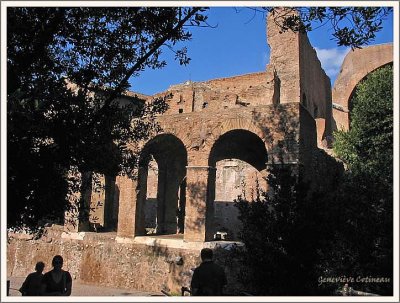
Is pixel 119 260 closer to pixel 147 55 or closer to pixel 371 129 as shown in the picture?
pixel 147 55

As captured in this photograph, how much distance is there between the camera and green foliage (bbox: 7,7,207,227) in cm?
Answer: 486

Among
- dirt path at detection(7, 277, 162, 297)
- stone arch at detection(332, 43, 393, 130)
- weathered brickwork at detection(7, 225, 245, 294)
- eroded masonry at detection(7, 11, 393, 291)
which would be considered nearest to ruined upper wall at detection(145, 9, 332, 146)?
stone arch at detection(332, 43, 393, 130)

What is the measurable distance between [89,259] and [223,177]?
10.7 meters

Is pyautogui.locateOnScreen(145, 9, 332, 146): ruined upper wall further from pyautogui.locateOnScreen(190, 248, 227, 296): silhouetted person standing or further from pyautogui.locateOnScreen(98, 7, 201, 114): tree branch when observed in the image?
pyautogui.locateOnScreen(190, 248, 227, 296): silhouetted person standing

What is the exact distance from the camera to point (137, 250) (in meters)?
12.5

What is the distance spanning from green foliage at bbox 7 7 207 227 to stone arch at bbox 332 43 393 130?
22.1m

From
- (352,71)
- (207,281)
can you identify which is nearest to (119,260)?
(207,281)

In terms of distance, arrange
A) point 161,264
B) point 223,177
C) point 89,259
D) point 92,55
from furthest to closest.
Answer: point 223,177, point 89,259, point 161,264, point 92,55

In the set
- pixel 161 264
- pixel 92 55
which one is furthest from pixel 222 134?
pixel 92 55

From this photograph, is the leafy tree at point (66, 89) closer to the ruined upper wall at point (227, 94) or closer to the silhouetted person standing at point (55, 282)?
the silhouetted person standing at point (55, 282)

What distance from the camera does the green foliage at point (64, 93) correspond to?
486 centimetres

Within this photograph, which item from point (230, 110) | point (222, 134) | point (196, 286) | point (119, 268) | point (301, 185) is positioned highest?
point (230, 110)

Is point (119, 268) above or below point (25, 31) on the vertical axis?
below

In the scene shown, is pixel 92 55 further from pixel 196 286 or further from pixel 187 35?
pixel 196 286
